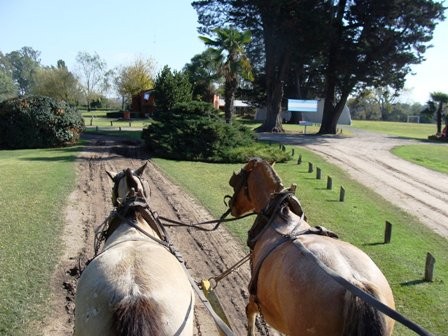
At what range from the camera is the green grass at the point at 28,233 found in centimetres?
700

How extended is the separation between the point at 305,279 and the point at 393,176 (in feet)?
65.8

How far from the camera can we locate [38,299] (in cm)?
725

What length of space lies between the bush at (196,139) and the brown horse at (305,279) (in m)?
18.1

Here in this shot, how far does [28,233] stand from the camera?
35.3ft

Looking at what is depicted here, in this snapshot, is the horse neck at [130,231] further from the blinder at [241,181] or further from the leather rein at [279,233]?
the blinder at [241,181]

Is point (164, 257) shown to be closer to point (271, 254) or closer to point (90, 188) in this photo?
point (271, 254)

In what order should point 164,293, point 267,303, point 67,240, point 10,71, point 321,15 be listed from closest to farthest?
point 164,293 → point 267,303 → point 67,240 → point 321,15 → point 10,71

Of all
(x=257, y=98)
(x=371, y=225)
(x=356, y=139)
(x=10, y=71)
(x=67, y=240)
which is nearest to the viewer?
(x=67, y=240)

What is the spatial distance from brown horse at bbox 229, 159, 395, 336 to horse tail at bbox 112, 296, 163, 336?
146 centimetres

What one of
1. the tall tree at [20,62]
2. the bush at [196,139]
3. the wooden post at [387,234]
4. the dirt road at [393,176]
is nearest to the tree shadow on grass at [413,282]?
the wooden post at [387,234]

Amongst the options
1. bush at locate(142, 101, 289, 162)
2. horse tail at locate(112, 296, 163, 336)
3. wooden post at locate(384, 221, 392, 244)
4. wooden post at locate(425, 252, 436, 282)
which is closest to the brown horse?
horse tail at locate(112, 296, 163, 336)

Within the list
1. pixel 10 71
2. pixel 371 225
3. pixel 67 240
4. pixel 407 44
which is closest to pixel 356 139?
pixel 407 44

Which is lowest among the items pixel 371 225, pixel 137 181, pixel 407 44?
pixel 371 225

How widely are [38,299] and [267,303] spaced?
4193 millimetres
